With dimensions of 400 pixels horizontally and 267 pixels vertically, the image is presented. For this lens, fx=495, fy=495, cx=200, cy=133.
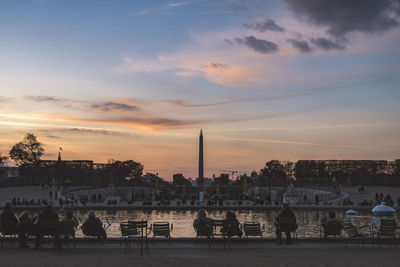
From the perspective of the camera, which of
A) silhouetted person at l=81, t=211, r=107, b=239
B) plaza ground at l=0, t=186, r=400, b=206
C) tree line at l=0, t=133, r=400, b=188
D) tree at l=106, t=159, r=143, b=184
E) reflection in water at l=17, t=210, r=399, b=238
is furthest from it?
tree at l=106, t=159, r=143, b=184

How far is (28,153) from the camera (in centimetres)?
10100

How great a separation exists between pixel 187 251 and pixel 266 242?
121 inches

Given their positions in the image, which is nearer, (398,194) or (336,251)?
(336,251)

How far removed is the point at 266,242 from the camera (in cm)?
1583

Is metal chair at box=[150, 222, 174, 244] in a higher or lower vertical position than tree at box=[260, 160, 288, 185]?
lower

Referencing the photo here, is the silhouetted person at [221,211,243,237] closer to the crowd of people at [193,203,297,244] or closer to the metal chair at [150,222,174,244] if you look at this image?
the crowd of people at [193,203,297,244]

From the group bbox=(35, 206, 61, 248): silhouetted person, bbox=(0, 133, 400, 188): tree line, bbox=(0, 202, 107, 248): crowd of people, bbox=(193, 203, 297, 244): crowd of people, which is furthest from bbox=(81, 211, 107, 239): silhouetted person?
bbox=(0, 133, 400, 188): tree line

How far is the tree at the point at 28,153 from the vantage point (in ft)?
330

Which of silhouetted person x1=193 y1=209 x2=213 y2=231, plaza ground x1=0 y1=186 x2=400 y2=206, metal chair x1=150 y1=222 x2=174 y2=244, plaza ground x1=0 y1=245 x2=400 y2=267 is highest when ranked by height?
plaza ground x1=0 y1=186 x2=400 y2=206

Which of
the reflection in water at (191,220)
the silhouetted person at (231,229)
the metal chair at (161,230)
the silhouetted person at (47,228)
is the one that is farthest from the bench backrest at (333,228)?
the silhouetted person at (47,228)

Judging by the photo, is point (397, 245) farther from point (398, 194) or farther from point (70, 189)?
point (70, 189)

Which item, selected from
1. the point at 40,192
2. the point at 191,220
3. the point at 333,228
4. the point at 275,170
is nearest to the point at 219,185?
the point at 275,170

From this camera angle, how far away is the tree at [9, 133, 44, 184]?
100500 mm

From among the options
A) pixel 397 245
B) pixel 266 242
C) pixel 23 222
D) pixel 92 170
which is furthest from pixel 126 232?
pixel 92 170
